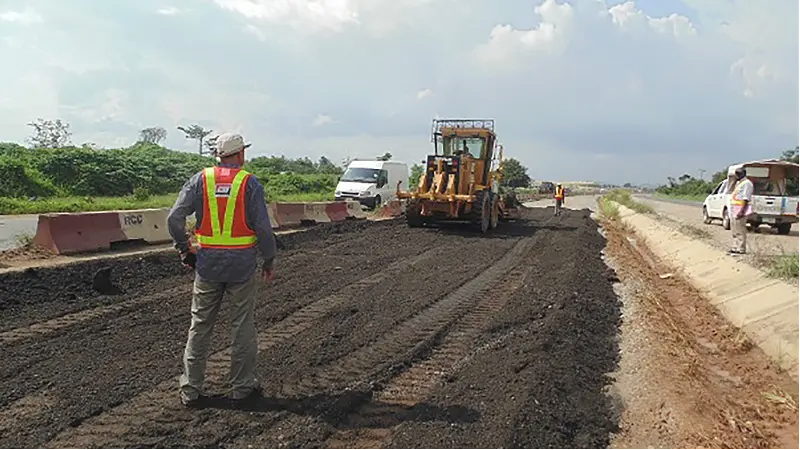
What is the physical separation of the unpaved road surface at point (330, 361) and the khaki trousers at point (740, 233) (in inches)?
189

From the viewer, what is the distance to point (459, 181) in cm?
1970

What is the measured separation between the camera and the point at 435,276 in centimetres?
1159

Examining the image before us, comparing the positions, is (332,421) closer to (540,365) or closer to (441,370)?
(441,370)

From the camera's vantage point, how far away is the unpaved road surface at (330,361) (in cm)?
462

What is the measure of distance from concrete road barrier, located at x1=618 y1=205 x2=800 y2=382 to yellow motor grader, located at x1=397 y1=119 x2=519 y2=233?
5.38 meters

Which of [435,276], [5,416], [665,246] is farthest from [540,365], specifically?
[665,246]

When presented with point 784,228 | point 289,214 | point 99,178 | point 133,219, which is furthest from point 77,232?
point 99,178

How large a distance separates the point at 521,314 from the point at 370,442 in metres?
4.41

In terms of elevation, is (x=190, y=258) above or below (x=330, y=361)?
above

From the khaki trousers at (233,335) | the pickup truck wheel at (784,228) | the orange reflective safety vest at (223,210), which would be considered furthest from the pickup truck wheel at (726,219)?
the orange reflective safety vest at (223,210)

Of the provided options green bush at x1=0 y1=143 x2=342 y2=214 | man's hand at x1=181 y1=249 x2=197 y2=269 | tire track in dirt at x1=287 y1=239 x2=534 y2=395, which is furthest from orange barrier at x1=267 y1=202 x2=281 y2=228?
man's hand at x1=181 y1=249 x2=197 y2=269

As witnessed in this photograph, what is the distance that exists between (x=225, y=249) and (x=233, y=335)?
0.65 metres

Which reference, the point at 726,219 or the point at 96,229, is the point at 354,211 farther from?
the point at 726,219

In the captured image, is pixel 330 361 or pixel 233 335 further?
pixel 330 361
